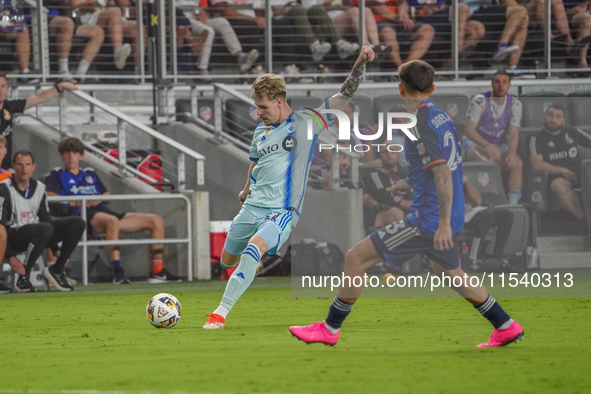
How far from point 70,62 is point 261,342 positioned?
1096 cm

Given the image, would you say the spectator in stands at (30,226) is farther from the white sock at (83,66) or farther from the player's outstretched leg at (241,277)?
the player's outstretched leg at (241,277)

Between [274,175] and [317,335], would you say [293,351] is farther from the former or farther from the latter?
[274,175]

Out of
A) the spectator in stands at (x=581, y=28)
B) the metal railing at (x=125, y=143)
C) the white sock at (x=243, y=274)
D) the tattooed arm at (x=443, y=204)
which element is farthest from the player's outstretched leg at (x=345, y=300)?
the spectator in stands at (x=581, y=28)

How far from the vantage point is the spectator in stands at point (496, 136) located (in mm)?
11109

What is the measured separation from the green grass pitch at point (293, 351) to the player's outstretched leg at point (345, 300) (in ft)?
0.46

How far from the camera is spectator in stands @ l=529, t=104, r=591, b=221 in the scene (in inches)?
480

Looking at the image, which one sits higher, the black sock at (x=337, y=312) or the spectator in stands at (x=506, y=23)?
the spectator in stands at (x=506, y=23)

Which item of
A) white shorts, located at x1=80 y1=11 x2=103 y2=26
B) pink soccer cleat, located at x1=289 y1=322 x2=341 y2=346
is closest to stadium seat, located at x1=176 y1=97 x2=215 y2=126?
white shorts, located at x1=80 y1=11 x2=103 y2=26

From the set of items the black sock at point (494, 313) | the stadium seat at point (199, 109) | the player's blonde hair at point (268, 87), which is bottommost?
the black sock at point (494, 313)

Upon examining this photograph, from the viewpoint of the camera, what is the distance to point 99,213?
47.6 feet

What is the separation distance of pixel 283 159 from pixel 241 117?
847cm

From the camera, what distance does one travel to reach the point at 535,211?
1198 cm

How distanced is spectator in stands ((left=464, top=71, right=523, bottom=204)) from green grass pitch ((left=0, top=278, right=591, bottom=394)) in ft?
4.67

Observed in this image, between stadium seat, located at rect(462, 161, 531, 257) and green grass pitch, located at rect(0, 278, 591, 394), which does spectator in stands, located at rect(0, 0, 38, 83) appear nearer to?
Result: green grass pitch, located at rect(0, 278, 591, 394)
